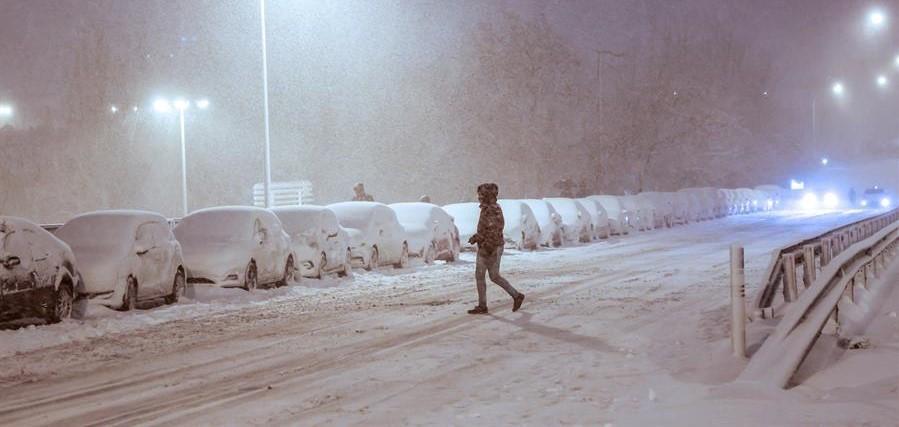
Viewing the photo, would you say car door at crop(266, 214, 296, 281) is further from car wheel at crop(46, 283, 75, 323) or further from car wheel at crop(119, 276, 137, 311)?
car wheel at crop(46, 283, 75, 323)

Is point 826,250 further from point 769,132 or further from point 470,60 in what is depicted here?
point 769,132

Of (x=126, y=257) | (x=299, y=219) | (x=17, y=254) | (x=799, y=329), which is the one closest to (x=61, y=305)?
(x=17, y=254)

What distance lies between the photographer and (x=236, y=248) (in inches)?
739

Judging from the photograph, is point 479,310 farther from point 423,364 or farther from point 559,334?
point 423,364

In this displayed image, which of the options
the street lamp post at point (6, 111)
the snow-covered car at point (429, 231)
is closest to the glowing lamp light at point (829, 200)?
the street lamp post at point (6, 111)

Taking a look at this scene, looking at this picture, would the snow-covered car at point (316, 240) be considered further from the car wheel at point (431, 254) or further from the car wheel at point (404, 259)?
the car wheel at point (431, 254)

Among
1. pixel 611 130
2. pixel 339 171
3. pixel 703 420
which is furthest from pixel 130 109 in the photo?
pixel 703 420

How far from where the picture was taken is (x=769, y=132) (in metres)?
99.1

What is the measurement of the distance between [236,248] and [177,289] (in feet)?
5.31

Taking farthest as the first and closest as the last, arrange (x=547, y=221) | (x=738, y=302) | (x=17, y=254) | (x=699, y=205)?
(x=699, y=205) → (x=547, y=221) → (x=17, y=254) → (x=738, y=302)

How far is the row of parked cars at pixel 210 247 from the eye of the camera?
Answer: 1424cm

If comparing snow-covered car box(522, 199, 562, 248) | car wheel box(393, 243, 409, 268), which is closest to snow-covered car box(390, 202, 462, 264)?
car wheel box(393, 243, 409, 268)

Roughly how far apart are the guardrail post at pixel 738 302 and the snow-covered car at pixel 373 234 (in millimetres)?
14590

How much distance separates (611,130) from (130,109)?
29.8 meters
